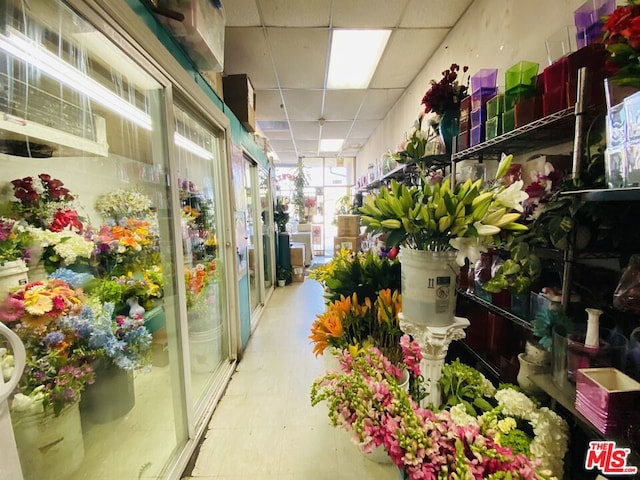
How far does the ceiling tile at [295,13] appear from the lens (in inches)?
77.3

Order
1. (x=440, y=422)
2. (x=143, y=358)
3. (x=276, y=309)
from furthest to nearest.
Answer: (x=276, y=309), (x=143, y=358), (x=440, y=422)

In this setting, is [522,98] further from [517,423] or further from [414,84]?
[414,84]

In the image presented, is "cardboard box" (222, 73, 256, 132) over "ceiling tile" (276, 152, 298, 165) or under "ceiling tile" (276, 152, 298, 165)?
under

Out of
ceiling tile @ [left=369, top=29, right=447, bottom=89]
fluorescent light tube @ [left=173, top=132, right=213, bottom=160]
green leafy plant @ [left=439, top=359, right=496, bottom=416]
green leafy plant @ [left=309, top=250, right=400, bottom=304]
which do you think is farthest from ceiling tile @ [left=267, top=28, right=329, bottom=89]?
green leafy plant @ [left=439, top=359, right=496, bottom=416]

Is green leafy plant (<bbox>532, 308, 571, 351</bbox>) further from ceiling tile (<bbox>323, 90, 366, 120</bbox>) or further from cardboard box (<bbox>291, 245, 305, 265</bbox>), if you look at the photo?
cardboard box (<bbox>291, 245, 305, 265</bbox>)

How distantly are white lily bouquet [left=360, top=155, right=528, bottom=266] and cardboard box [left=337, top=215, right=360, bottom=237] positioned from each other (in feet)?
14.0

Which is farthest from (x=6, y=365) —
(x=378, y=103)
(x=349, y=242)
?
(x=349, y=242)

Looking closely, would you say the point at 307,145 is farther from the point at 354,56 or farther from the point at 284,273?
the point at 354,56

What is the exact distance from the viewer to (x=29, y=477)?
1.02 m

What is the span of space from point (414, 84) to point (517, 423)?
3.20 m

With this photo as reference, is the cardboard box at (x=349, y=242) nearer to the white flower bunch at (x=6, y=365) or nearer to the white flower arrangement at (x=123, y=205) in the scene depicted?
the white flower arrangement at (x=123, y=205)

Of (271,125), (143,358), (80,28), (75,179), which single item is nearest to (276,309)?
(143,358)

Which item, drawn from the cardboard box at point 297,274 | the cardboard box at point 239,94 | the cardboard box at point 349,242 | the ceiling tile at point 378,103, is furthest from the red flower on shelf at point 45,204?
the cardboard box at point 297,274

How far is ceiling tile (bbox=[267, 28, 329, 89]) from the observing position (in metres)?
2.30
